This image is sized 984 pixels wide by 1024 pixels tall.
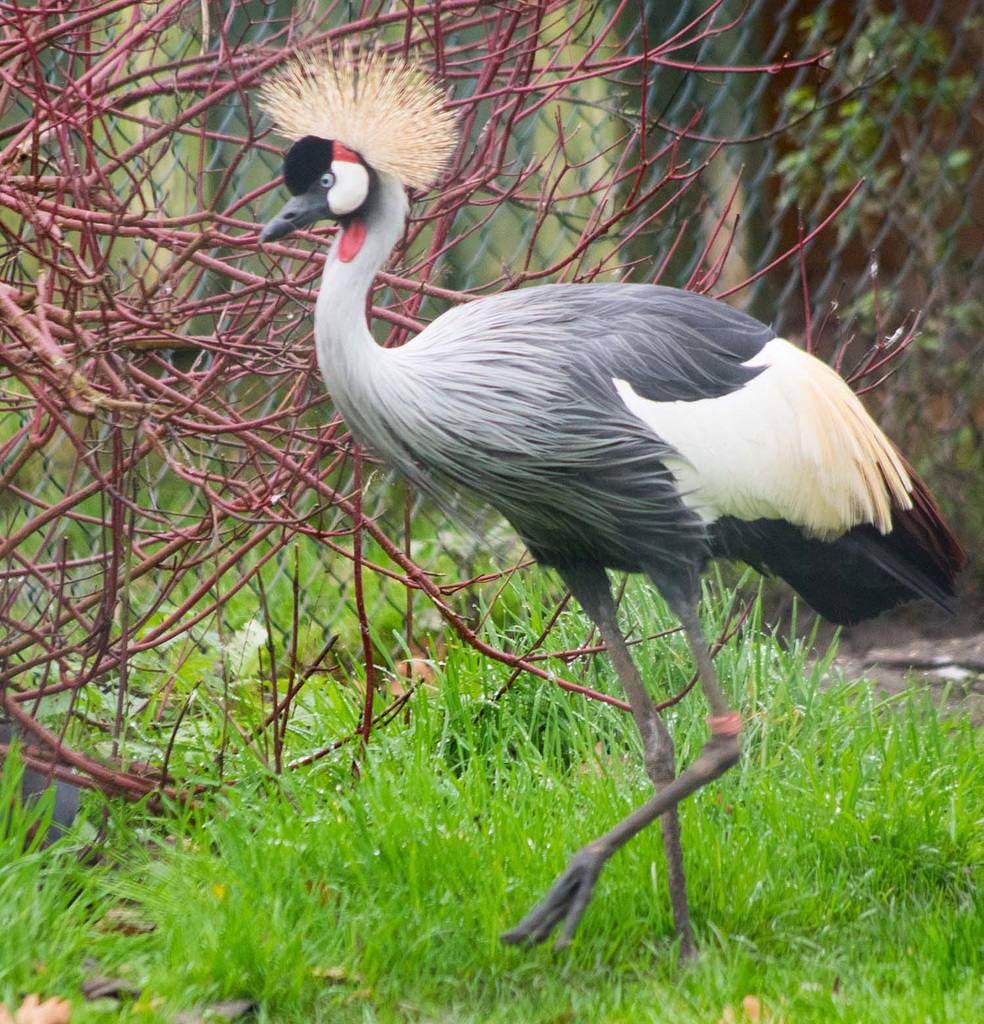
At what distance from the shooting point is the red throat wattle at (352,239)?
2404 millimetres

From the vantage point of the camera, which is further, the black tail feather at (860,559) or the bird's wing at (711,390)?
the black tail feather at (860,559)

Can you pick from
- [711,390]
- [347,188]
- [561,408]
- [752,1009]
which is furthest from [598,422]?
[752,1009]

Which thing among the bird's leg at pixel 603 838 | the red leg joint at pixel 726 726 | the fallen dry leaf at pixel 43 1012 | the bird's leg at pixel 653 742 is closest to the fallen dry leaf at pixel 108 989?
the fallen dry leaf at pixel 43 1012

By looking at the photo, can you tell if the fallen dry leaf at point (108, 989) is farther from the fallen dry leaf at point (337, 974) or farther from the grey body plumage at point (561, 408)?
the grey body plumage at point (561, 408)

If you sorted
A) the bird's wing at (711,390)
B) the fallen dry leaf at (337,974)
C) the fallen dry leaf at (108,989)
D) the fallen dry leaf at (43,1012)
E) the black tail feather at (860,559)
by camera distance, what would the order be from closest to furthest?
the fallen dry leaf at (43,1012), the fallen dry leaf at (108,989), the fallen dry leaf at (337,974), the bird's wing at (711,390), the black tail feather at (860,559)

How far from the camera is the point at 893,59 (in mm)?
5543

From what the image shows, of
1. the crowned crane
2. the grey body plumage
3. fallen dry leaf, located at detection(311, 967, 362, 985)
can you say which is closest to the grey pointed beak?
the crowned crane

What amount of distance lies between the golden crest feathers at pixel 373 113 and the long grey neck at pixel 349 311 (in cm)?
12

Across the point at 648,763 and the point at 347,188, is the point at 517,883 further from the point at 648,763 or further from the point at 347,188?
the point at 347,188

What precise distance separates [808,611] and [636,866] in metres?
2.67

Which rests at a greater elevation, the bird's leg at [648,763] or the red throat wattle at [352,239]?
the red throat wattle at [352,239]

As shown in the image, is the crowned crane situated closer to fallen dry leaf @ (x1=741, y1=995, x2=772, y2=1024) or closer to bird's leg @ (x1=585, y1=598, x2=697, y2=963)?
bird's leg @ (x1=585, y1=598, x2=697, y2=963)

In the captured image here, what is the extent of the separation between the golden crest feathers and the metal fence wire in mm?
118

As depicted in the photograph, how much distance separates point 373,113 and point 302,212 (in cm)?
25
